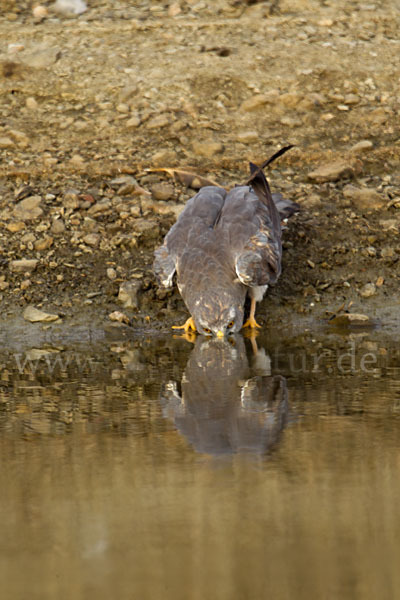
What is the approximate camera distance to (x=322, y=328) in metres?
7.63

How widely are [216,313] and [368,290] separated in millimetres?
1689

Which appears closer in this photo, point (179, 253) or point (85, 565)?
point (85, 565)

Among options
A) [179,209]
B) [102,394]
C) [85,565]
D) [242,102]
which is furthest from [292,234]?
[85,565]

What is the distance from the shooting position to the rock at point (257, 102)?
1021 centimetres

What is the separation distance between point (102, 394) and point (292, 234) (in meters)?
3.67

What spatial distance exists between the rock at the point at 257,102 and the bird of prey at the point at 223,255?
2.42 meters

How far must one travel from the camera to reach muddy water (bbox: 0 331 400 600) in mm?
→ 3219

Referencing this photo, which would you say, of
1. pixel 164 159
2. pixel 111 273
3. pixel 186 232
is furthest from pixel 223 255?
pixel 164 159

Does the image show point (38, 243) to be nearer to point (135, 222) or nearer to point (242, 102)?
point (135, 222)

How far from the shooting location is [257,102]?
10219mm

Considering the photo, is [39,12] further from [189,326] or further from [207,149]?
[189,326]

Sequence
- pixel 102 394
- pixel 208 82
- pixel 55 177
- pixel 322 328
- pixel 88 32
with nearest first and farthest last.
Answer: pixel 102 394 → pixel 322 328 → pixel 55 177 → pixel 208 82 → pixel 88 32

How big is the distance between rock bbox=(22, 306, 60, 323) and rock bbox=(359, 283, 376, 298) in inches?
112

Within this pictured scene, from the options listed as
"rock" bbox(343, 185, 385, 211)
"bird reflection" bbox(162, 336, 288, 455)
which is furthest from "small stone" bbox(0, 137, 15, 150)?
"bird reflection" bbox(162, 336, 288, 455)
